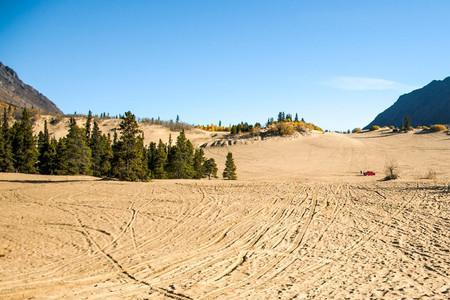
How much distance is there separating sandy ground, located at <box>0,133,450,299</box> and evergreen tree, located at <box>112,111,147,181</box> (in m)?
7.90

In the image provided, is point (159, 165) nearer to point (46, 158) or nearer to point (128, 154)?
point (128, 154)

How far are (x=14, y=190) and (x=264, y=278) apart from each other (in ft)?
81.1

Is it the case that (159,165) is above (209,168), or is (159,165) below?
above

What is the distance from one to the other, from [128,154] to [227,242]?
25094 millimetres

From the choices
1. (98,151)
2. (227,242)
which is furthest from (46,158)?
(227,242)

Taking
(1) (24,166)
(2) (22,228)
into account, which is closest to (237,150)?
(1) (24,166)

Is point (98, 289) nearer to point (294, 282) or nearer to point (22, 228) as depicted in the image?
point (294, 282)

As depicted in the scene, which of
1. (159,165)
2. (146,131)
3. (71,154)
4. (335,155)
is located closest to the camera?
(71,154)

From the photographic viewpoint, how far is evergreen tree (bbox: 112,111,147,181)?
125 ft

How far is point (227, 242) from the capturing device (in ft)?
49.6

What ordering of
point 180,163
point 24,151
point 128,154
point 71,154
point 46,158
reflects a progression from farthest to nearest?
1. point 46,158
2. point 24,151
3. point 180,163
4. point 71,154
5. point 128,154

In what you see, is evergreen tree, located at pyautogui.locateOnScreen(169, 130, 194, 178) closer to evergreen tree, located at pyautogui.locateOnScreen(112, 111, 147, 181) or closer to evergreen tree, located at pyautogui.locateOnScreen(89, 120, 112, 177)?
evergreen tree, located at pyautogui.locateOnScreen(89, 120, 112, 177)

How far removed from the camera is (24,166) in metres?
54.2

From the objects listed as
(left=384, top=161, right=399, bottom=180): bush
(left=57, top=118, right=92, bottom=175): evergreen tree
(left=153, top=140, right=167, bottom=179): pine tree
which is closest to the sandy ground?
(left=384, top=161, right=399, bottom=180): bush
